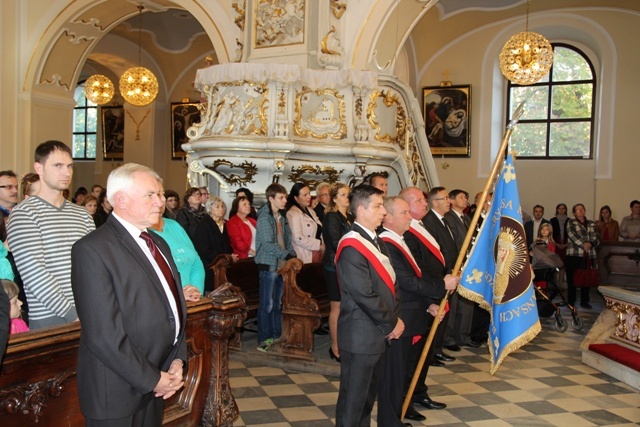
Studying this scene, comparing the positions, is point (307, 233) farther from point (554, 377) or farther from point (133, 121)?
point (133, 121)

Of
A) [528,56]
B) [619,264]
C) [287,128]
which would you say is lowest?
[619,264]

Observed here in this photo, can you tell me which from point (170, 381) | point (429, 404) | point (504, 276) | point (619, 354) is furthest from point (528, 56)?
point (170, 381)

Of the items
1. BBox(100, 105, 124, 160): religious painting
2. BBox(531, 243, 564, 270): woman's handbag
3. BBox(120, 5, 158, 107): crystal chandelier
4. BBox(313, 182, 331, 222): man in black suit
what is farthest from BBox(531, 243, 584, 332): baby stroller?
BBox(100, 105, 124, 160): religious painting

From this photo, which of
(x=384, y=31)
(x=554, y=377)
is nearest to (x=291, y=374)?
(x=554, y=377)

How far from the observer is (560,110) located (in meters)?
14.8

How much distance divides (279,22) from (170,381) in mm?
7212

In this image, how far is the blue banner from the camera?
4.48m

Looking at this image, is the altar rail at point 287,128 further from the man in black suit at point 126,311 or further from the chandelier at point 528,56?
the man in black suit at point 126,311

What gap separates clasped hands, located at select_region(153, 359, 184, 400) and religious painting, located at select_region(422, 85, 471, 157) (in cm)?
1309

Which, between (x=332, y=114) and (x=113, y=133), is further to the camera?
A: (x=113, y=133)

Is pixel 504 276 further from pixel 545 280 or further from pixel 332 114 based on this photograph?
pixel 545 280

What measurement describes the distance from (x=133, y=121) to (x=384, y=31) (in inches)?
388

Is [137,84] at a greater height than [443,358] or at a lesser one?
greater

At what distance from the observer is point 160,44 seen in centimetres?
1630
